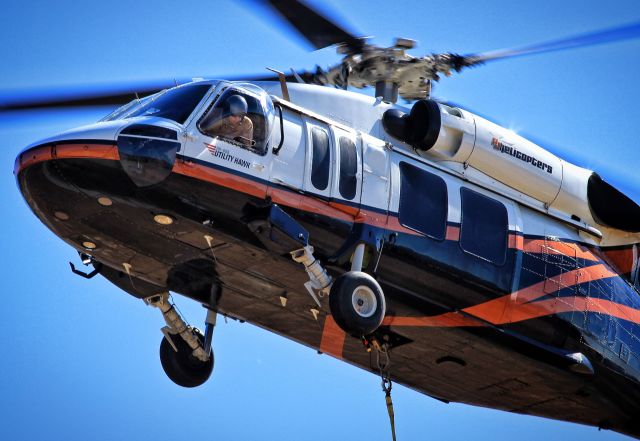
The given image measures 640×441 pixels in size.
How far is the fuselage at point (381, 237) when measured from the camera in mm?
11484

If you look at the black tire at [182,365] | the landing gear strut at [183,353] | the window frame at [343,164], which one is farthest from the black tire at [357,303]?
the black tire at [182,365]

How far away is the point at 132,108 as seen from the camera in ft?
40.0

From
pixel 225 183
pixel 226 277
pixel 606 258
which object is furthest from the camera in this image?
pixel 606 258

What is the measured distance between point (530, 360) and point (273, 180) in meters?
4.08

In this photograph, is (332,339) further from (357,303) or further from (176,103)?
(176,103)

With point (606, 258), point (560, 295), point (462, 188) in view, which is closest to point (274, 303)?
point (462, 188)

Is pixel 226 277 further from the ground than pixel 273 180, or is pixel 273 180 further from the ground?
pixel 273 180

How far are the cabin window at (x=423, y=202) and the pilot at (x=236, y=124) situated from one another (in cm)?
202

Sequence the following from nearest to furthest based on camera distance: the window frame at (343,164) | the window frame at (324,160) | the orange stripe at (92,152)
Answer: the orange stripe at (92,152) < the window frame at (324,160) < the window frame at (343,164)

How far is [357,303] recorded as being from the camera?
38.8 feet

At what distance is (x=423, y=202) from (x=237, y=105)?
101 inches

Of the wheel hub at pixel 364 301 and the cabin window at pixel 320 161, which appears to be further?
the cabin window at pixel 320 161

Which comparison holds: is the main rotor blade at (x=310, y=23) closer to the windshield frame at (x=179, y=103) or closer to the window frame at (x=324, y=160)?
the window frame at (x=324, y=160)

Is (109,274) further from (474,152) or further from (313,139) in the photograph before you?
(474,152)
